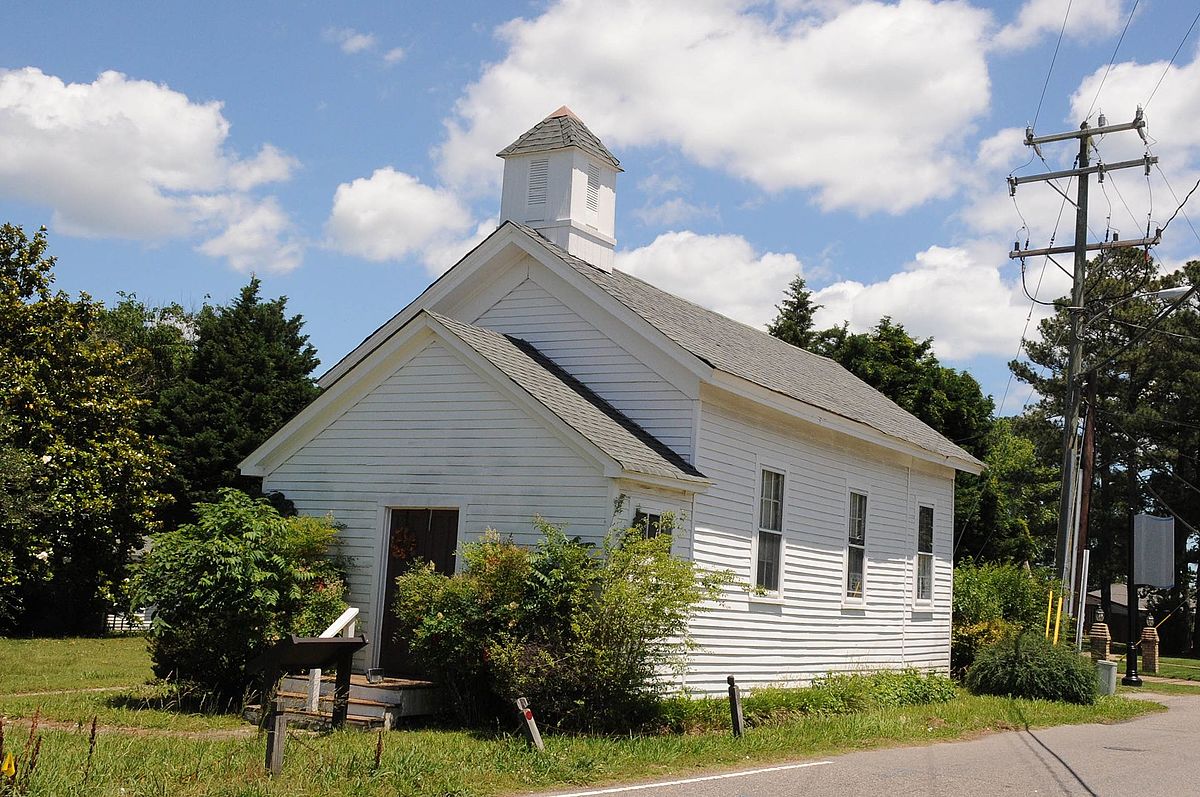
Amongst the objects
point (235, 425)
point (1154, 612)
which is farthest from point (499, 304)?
A: point (1154, 612)

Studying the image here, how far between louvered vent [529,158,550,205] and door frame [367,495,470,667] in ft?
20.0

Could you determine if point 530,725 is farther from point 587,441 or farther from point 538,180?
point 538,180

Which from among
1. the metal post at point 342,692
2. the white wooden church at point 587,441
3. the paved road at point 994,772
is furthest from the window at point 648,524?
the metal post at point 342,692

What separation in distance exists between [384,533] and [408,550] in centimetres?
43

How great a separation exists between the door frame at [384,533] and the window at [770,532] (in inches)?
186

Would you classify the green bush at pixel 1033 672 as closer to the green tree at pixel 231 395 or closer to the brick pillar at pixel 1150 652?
the brick pillar at pixel 1150 652

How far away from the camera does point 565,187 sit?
18.5 m

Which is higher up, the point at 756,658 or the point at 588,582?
the point at 588,582

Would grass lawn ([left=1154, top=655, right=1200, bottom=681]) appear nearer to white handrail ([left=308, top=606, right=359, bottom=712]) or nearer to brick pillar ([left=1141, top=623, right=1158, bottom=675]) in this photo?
brick pillar ([left=1141, top=623, right=1158, bottom=675])

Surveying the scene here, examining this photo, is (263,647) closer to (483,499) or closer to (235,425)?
(483,499)

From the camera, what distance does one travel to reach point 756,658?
1653 centimetres

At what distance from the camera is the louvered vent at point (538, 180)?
737 inches

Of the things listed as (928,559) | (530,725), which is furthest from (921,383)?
(530,725)

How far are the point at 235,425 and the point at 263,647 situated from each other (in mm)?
20387
